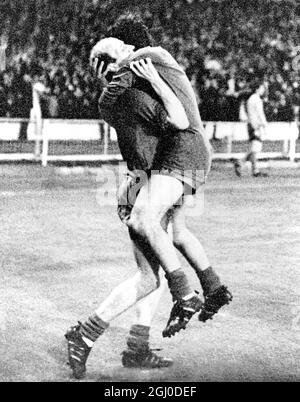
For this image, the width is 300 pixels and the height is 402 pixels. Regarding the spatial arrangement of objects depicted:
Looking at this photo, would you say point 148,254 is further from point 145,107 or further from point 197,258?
point 145,107

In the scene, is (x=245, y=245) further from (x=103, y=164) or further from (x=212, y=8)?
(x=212, y=8)

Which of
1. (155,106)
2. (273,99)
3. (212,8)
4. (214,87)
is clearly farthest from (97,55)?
(273,99)

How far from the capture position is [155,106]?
5.07 meters

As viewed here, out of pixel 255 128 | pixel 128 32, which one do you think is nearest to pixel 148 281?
pixel 128 32

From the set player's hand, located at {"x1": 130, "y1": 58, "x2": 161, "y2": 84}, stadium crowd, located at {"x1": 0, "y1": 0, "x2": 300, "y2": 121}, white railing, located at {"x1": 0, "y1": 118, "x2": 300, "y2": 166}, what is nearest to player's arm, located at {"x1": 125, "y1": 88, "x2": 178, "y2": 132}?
player's hand, located at {"x1": 130, "y1": 58, "x2": 161, "y2": 84}

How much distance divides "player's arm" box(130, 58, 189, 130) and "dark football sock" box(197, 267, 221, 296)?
930 mm

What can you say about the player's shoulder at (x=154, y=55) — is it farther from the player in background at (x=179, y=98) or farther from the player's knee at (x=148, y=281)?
the player's knee at (x=148, y=281)

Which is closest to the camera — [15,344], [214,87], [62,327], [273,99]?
[15,344]

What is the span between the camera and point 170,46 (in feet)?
103

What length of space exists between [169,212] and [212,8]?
1002 inches

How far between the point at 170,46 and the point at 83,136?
959cm

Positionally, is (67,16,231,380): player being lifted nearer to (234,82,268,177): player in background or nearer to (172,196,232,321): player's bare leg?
(172,196,232,321): player's bare leg

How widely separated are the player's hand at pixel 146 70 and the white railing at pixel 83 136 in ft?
51.9

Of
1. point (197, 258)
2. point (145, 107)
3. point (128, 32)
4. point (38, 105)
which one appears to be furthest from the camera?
point (38, 105)
